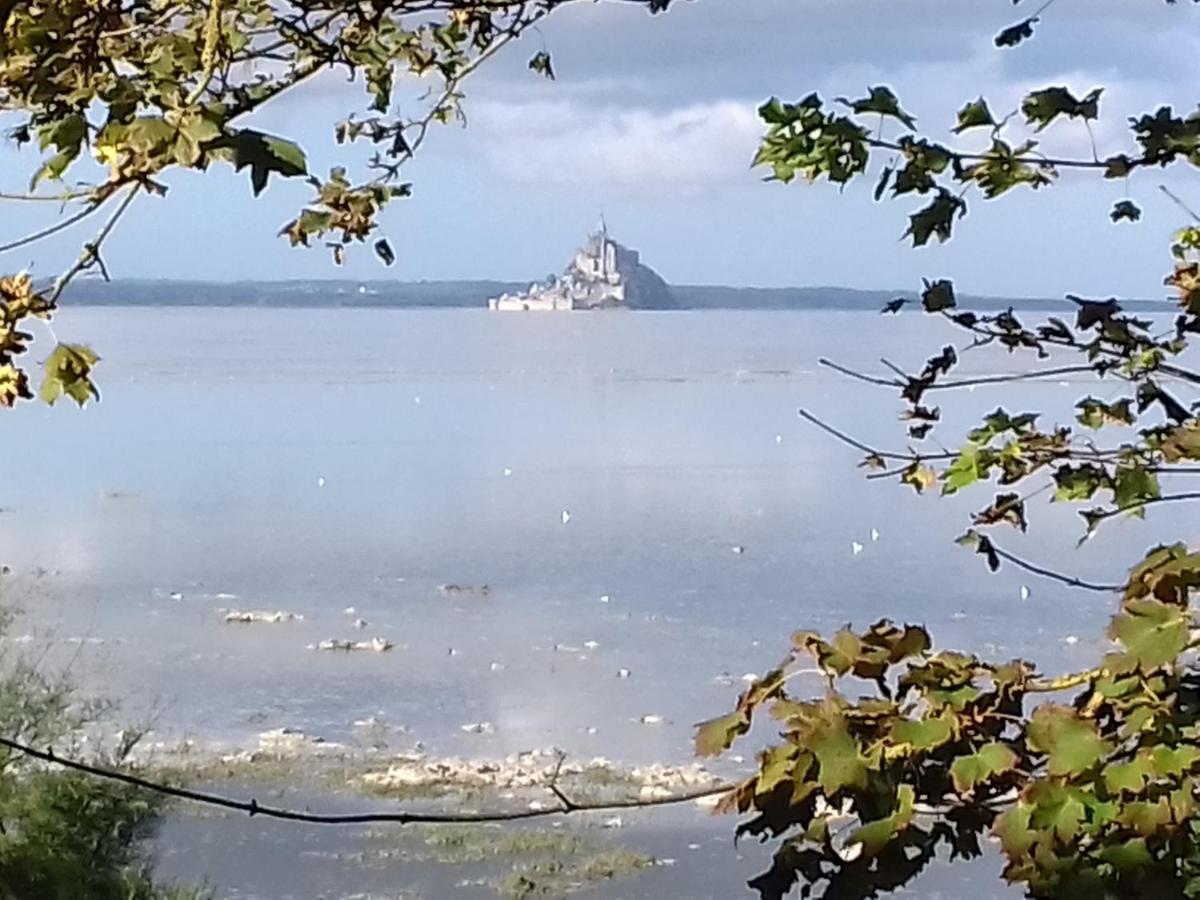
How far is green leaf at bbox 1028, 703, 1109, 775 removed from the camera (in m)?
1.07

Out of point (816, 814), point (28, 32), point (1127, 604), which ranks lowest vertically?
point (816, 814)

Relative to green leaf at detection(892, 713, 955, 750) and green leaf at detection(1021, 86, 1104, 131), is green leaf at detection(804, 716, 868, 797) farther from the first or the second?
green leaf at detection(1021, 86, 1104, 131)

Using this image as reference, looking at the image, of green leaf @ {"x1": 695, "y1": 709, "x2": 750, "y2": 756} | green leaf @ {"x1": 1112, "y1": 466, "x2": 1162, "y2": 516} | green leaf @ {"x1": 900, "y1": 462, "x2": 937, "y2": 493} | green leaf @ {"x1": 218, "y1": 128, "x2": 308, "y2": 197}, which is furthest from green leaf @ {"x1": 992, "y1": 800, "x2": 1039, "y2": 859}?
green leaf @ {"x1": 900, "y1": 462, "x2": 937, "y2": 493}

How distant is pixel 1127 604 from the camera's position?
3.62 ft

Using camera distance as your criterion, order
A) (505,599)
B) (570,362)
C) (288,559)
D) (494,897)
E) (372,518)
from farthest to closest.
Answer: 1. (570,362)
2. (372,518)
3. (288,559)
4. (505,599)
5. (494,897)

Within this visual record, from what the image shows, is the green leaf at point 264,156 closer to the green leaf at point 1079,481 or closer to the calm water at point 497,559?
the calm water at point 497,559

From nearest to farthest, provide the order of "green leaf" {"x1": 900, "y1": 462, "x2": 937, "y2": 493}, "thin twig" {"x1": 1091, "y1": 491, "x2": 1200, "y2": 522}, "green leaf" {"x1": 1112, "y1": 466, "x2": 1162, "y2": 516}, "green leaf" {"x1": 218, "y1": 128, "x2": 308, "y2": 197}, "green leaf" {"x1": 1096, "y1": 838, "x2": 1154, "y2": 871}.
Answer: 1. "green leaf" {"x1": 218, "y1": 128, "x2": 308, "y2": 197}
2. "green leaf" {"x1": 1096, "y1": 838, "x2": 1154, "y2": 871}
3. "thin twig" {"x1": 1091, "y1": 491, "x2": 1200, "y2": 522}
4. "green leaf" {"x1": 1112, "y1": 466, "x2": 1162, "y2": 516}
5. "green leaf" {"x1": 900, "y1": 462, "x2": 937, "y2": 493}

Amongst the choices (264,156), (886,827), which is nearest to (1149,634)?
(886,827)

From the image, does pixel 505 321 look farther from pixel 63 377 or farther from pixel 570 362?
pixel 63 377

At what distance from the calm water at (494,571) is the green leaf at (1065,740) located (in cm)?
69

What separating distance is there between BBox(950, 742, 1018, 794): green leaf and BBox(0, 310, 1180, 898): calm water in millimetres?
659

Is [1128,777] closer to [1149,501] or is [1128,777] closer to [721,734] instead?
[721,734]

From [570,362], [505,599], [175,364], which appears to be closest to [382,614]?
[505,599]

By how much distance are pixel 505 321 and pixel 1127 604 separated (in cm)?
6191
